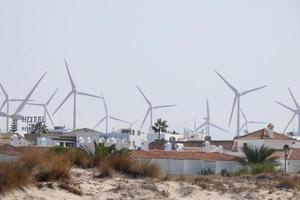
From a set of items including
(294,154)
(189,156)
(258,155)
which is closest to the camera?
(258,155)

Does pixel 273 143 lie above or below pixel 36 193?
above

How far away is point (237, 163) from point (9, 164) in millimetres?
48025

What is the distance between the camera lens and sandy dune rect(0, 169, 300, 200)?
21250mm

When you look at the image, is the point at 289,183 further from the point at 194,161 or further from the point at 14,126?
the point at 14,126

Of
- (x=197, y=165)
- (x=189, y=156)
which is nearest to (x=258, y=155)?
(x=197, y=165)

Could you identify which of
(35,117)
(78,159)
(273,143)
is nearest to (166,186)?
(78,159)

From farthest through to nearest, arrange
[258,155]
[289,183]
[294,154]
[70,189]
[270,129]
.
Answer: [270,129], [294,154], [258,155], [289,183], [70,189]

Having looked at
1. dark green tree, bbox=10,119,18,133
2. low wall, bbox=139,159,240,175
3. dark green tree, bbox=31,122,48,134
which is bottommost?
low wall, bbox=139,159,240,175

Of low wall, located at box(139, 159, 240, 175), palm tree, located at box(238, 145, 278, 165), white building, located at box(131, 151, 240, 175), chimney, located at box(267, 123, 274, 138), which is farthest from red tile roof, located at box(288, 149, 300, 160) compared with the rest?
palm tree, located at box(238, 145, 278, 165)

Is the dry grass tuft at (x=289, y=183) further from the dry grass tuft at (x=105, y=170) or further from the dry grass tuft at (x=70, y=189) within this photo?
the dry grass tuft at (x=70, y=189)

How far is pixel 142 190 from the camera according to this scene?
23812mm

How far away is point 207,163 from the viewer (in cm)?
7025

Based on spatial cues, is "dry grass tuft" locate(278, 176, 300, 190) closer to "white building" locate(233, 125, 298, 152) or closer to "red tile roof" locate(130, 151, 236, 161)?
"red tile roof" locate(130, 151, 236, 161)

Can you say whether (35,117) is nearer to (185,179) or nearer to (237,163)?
(237,163)
